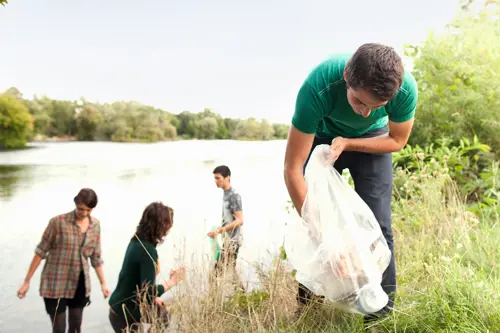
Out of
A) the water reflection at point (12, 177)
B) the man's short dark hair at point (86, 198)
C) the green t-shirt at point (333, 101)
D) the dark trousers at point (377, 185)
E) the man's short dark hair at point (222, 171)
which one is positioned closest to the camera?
the green t-shirt at point (333, 101)

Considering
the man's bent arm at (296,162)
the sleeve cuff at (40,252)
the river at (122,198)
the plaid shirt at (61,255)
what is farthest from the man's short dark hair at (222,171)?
the man's bent arm at (296,162)

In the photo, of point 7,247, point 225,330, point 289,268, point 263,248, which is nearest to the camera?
point 225,330

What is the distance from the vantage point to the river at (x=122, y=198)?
4121mm

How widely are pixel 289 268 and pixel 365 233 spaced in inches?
43.2

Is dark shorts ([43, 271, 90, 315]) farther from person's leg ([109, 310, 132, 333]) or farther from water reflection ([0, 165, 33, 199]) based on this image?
water reflection ([0, 165, 33, 199])

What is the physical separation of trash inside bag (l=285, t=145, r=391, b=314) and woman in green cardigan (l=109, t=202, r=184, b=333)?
3.74ft

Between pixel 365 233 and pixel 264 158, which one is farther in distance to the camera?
pixel 264 158

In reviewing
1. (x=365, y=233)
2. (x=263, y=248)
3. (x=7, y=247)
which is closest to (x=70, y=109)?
(x=7, y=247)

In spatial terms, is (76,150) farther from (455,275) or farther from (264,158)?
(455,275)

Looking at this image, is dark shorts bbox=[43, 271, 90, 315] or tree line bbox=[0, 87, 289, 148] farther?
tree line bbox=[0, 87, 289, 148]

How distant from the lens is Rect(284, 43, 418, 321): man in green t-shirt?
4.78 ft

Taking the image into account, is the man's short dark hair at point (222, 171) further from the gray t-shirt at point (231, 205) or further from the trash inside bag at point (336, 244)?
the trash inside bag at point (336, 244)

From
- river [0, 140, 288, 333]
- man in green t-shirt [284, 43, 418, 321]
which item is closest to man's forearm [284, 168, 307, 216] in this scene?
man in green t-shirt [284, 43, 418, 321]

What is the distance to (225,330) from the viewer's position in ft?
7.87
